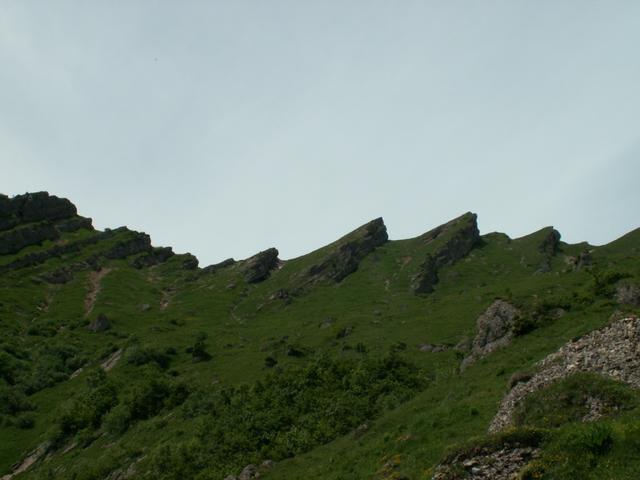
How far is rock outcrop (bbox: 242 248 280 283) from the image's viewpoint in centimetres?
17862

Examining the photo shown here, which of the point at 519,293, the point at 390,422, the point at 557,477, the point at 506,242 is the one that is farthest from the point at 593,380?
the point at 506,242

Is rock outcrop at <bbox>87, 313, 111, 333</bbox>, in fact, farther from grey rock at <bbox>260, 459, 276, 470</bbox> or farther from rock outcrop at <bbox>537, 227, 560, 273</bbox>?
rock outcrop at <bbox>537, 227, 560, 273</bbox>

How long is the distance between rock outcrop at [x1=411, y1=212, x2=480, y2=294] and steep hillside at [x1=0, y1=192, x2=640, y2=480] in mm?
661

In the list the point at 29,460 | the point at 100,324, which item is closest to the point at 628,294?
the point at 29,460

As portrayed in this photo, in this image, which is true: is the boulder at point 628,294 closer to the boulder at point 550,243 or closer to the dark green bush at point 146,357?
the dark green bush at point 146,357

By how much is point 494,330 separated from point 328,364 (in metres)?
22.2

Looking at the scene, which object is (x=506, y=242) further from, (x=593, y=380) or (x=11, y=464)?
(x=593, y=380)

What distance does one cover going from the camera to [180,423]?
229 feet

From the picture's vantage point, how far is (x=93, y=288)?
179 meters

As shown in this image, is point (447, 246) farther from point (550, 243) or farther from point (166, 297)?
point (166, 297)

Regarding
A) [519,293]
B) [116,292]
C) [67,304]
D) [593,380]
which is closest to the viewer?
[593,380]

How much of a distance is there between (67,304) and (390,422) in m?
137

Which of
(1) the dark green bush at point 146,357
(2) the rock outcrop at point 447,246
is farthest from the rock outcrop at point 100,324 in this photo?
(2) the rock outcrop at point 447,246

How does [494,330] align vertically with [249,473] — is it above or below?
above
